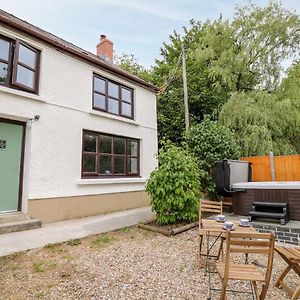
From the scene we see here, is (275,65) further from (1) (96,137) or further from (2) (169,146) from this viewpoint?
(1) (96,137)

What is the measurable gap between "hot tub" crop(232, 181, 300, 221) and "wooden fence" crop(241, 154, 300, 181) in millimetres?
2390

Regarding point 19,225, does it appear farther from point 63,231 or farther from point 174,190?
point 174,190

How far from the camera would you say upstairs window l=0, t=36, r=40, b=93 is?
6719 mm

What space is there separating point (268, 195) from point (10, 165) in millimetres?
7073

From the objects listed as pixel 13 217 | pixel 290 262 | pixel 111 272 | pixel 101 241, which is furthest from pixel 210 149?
pixel 13 217

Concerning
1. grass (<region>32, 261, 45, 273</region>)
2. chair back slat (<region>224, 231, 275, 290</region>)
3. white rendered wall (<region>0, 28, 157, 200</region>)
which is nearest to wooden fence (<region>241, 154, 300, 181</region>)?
white rendered wall (<region>0, 28, 157, 200</region>)

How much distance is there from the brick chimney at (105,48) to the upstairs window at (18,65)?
5098 millimetres

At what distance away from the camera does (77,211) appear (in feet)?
25.9

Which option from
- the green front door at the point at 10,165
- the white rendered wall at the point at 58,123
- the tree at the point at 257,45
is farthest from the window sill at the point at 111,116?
the tree at the point at 257,45

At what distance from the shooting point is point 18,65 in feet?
22.8

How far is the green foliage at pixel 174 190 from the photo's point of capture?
21.2ft

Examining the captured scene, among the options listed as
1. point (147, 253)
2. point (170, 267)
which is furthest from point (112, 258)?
point (170, 267)

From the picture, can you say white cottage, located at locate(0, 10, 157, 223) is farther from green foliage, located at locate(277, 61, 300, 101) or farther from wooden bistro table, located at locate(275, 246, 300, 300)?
green foliage, located at locate(277, 61, 300, 101)

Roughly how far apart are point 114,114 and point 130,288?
24.0 ft
